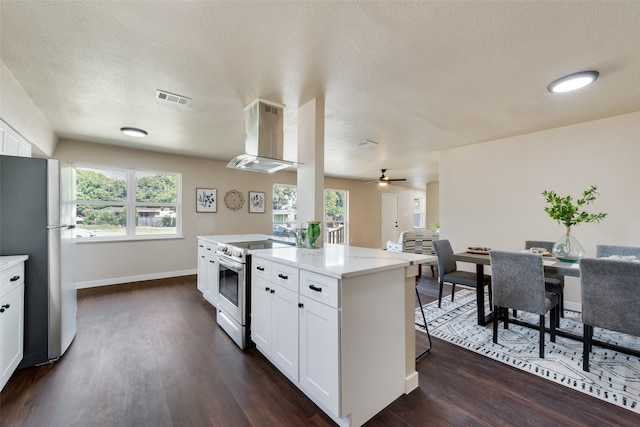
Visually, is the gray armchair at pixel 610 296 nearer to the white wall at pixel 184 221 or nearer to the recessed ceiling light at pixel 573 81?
the recessed ceiling light at pixel 573 81

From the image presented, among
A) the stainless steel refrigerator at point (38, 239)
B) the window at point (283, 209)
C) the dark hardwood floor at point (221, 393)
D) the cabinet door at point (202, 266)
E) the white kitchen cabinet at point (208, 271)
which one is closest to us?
the dark hardwood floor at point (221, 393)

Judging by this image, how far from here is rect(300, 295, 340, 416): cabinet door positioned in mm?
1487

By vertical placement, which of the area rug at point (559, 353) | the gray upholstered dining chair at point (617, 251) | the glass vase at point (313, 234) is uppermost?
the glass vase at point (313, 234)

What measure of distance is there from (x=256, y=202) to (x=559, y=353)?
5.56 m

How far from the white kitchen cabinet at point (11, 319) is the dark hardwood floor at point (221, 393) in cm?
19

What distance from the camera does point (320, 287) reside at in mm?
1595

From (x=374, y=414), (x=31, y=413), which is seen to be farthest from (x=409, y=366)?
(x=31, y=413)

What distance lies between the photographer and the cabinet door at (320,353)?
1.49 meters

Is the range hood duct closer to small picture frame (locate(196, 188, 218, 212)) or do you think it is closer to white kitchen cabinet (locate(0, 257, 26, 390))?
white kitchen cabinet (locate(0, 257, 26, 390))

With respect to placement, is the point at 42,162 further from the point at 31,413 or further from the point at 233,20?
the point at 233,20

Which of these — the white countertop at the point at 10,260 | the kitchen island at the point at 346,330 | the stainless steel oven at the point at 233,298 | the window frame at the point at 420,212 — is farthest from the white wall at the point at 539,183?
the window frame at the point at 420,212

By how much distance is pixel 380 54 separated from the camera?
1.95 metres

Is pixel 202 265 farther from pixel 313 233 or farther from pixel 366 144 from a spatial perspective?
pixel 366 144

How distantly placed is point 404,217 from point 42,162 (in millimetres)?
9893
